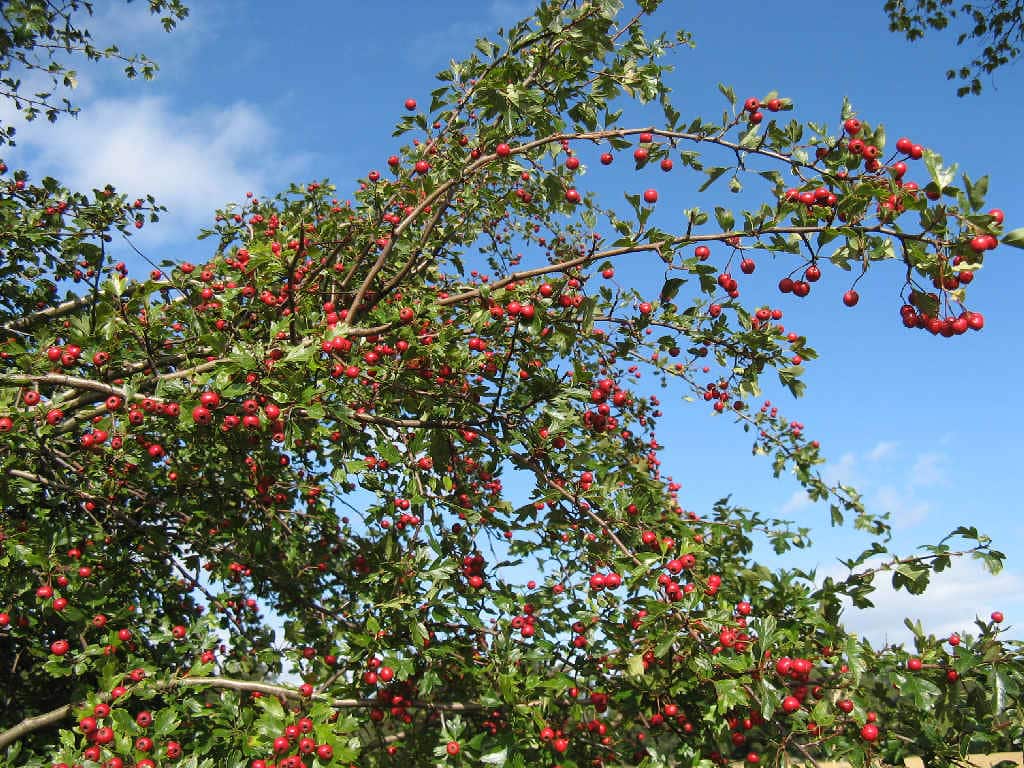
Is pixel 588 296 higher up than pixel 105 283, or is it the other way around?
pixel 105 283

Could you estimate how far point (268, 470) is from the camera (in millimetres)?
4852

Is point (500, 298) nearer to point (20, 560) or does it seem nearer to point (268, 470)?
point (268, 470)

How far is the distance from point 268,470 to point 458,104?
9.16 ft

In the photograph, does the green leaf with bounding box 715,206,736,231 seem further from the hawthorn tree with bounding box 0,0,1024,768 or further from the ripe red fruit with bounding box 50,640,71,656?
the ripe red fruit with bounding box 50,640,71,656

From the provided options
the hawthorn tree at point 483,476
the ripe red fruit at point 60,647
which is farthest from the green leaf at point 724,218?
the ripe red fruit at point 60,647

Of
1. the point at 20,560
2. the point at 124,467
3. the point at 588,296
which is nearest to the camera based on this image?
the point at 588,296

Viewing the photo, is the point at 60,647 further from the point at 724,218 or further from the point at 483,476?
the point at 724,218

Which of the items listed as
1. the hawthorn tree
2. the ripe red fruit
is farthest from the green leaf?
the ripe red fruit

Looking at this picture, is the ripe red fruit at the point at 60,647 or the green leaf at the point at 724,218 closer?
the green leaf at the point at 724,218

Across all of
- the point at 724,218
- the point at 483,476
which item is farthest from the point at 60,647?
the point at 724,218

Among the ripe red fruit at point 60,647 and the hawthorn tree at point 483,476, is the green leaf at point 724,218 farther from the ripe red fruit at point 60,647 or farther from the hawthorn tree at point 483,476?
the ripe red fruit at point 60,647

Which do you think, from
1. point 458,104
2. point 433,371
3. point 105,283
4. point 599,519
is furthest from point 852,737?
point 105,283

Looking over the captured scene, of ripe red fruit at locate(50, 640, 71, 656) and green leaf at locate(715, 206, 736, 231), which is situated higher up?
green leaf at locate(715, 206, 736, 231)

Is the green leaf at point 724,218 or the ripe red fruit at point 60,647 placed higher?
the green leaf at point 724,218
